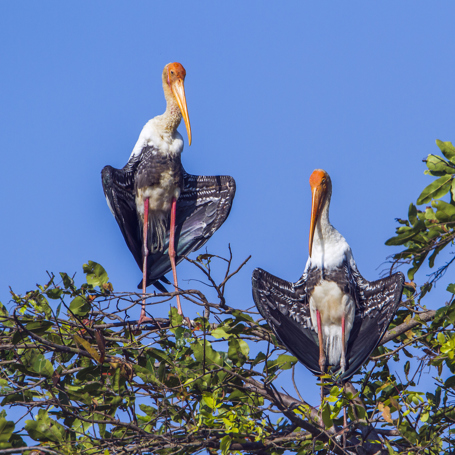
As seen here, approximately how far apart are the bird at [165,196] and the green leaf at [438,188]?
99.9 inches

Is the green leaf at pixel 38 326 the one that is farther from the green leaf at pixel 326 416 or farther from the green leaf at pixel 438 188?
the green leaf at pixel 438 188

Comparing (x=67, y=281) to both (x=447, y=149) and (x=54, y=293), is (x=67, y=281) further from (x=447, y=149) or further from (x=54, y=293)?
(x=447, y=149)

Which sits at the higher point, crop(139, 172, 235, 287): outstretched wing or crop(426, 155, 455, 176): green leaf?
crop(139, 172, 235, 287): outstretched wing

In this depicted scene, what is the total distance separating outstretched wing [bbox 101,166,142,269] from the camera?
657cm

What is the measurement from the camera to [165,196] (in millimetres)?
6992

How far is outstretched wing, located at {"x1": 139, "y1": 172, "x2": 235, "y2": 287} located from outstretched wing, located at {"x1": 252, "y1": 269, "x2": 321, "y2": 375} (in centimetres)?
130

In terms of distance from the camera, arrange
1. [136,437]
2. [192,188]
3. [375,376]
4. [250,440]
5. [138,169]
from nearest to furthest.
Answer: [136,437] < [250,440] < [375,376] < [138,169] < [192,188]

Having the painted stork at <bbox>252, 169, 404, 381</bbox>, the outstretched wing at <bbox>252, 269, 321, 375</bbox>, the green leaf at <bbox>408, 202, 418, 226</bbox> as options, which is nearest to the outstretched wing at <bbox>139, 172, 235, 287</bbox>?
the painted stork at <bbox>252, 169, 404, 381</bbox>

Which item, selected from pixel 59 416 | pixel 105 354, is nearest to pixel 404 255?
pixel 105 354

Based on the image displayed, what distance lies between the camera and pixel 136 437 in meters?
4.33

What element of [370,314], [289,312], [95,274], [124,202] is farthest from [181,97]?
[370,314]

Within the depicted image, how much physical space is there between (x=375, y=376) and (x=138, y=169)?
2.82m

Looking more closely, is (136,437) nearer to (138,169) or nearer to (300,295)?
(300,295)

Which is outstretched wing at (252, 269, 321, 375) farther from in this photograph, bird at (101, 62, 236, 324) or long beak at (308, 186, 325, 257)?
bird at (101, 62, 236, 324)
